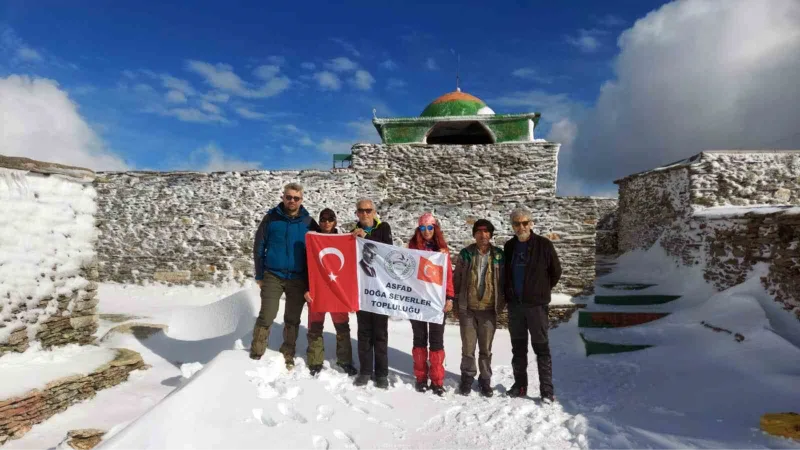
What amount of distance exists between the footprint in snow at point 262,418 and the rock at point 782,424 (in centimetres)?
380

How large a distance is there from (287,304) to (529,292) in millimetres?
2427

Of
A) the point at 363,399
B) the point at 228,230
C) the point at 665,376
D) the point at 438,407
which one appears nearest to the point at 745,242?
the point at 665,376

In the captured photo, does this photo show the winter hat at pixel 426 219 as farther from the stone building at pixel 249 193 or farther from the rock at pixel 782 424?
the stone building at pixel 249 193

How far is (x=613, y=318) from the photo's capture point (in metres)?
6.79

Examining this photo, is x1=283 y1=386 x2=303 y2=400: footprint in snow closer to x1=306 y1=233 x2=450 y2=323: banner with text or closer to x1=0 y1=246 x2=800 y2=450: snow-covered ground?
x1=0 y1=246 x2=800 y2=450: snow-covered ground

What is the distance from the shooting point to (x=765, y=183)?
330 inches

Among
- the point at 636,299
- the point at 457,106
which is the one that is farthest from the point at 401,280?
the point at 457,106

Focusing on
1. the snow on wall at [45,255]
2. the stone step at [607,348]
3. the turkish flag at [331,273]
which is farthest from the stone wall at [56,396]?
the stone step at [607,348]

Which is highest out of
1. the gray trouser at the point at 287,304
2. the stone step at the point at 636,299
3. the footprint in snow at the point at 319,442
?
the gray trouser at the point at 287,304

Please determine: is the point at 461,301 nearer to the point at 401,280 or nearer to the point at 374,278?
the point at 401,280

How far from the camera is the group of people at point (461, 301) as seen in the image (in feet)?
13.4

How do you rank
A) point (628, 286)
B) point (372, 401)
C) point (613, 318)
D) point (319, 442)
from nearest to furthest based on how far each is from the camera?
point (319, 442), point (372, 401), point (613, 318), point (628, 286)

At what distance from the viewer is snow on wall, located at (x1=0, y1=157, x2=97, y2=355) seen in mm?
4836

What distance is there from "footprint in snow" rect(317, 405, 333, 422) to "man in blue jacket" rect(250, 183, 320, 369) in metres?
0.81
